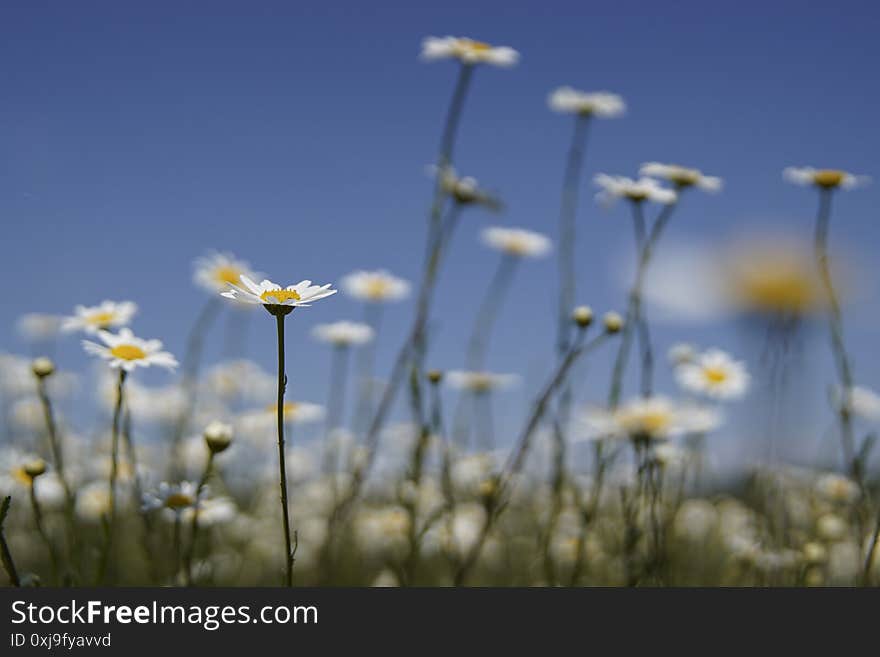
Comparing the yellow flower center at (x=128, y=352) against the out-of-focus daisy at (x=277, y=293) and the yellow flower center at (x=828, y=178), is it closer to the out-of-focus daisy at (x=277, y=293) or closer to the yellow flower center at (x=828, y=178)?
the out-of-focus daisy at (x=277, y=293)

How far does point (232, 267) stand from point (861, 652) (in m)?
1.93

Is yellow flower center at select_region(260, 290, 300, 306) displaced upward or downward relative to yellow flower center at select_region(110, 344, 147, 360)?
upward

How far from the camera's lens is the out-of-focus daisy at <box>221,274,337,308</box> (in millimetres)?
1240

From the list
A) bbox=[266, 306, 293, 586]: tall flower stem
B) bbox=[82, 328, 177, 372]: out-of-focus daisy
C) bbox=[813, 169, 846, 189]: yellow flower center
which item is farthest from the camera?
bbox=[813, 169, 846, 189]: yellow flower center

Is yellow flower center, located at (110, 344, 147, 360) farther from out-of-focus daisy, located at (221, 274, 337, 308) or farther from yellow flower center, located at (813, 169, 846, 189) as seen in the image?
yellow flower center, located at (813, 169, 846, 189)

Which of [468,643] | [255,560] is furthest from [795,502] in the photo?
[468,643]

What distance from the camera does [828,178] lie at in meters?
2.29

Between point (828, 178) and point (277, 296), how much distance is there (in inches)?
63.8

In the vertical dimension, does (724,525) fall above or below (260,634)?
below

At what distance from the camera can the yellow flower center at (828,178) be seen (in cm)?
228

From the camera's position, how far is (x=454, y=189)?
8.00 feet

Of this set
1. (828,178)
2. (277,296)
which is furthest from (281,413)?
(828,178)

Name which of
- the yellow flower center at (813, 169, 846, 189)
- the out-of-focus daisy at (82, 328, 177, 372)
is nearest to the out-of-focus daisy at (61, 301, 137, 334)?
the out-of-focus daisy at (82, 328, 177, 372)

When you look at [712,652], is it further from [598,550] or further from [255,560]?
[255,560]
